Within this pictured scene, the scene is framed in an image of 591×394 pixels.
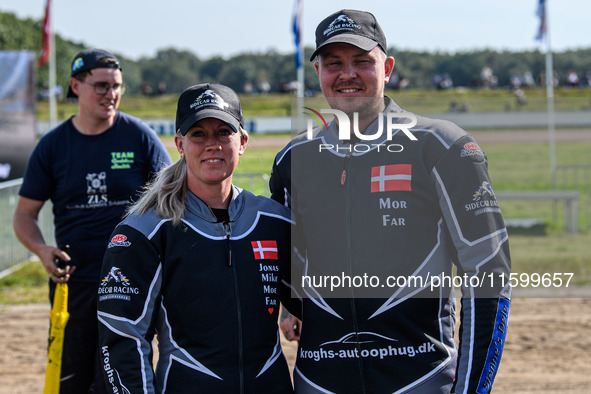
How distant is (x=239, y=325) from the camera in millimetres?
2607

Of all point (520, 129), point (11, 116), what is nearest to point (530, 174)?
point (520, 129)

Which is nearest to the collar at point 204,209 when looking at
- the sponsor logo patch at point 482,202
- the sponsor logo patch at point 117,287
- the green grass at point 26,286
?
the sponsor logo patch at point 117,287

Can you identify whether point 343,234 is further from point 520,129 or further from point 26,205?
point 520,129

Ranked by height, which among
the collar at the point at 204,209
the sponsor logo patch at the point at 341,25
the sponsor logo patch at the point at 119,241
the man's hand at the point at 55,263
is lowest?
the man's hand at the point at 55,263

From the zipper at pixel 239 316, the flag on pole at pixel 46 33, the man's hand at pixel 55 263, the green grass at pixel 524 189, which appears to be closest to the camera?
the zipper at pixel 239 316

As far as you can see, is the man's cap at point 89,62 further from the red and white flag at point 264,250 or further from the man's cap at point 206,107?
the red and white flag at point 264,250

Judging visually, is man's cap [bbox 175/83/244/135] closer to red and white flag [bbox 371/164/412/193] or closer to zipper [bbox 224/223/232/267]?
zipper [bbox 224/223/232/267]

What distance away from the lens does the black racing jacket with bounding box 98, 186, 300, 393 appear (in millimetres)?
2570

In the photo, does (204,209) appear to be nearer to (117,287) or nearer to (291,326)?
(117,287)

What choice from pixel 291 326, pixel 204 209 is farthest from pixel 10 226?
pixel 204 209

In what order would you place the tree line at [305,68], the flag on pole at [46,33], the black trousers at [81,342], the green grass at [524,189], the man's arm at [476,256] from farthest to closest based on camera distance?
the tree line at [305,68]
the flag on pole at [46,33]
the green grass at [524,189]
the black trousers at [81,342]
the man's arm at [476,256]

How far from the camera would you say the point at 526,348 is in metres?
6.52

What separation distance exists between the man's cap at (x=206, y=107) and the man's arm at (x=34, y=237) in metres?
1.69

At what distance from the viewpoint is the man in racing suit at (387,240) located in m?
2.56
